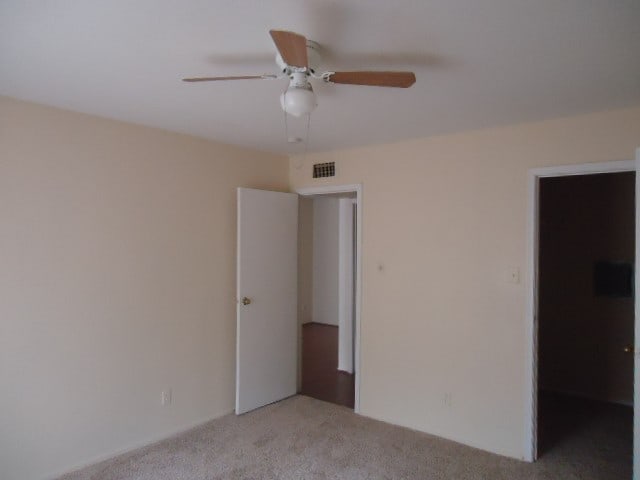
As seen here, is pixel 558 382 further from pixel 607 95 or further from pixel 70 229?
pixel 70 229

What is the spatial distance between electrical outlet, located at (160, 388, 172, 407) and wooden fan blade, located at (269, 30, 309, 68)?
8.92 feet

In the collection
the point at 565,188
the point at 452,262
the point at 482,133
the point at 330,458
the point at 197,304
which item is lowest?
the point at 330,458

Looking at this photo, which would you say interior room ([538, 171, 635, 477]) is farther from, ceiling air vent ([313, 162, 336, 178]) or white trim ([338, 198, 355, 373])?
ceiling air vent ([313, 162, 336, 178])

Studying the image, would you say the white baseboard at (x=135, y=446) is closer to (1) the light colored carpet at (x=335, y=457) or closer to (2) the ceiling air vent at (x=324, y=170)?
(1) the light colored carpet at (x=335, y=457)

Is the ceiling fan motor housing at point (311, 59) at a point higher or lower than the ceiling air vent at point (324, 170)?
higher

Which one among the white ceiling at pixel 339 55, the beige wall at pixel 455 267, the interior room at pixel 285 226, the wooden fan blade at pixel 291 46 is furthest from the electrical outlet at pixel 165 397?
the wooden fan blade at pixel 291 46

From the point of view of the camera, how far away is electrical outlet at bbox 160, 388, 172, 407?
131 inches

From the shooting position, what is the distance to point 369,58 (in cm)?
198

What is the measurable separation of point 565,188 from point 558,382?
193cm

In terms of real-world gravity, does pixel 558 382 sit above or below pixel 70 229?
below

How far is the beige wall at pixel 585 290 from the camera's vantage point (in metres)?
4.04

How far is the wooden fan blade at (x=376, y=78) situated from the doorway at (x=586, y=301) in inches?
103

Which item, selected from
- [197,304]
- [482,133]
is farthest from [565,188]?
[197,304]

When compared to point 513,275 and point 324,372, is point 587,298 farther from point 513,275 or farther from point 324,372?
point 324,372
